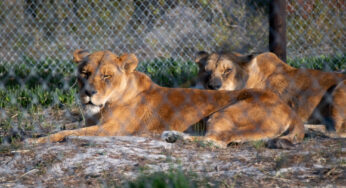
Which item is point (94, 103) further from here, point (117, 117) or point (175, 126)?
point (175, 126)

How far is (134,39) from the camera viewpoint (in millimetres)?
7145

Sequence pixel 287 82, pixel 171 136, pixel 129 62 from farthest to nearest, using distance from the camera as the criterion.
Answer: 1. pixel 287 82
2. pixel 129 62
3. pixel 171 136

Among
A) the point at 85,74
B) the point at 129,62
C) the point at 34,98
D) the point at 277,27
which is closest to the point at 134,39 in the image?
the point at 34,98

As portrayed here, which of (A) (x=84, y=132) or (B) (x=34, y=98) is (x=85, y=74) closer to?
(A) (x=84, y=132)

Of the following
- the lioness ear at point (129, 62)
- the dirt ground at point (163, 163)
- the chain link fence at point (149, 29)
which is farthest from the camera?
the chain link fence at point (149, 29)

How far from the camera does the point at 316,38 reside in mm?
5789

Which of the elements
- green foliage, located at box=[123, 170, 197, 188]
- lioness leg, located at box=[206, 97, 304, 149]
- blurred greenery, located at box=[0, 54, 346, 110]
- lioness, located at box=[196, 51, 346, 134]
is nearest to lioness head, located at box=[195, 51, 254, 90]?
lioness, located at box=[196, 51, 346, 134]

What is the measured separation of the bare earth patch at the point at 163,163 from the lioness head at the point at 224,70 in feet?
3.62

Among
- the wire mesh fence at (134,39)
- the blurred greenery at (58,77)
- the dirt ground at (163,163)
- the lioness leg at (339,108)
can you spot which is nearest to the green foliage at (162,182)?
the dirt ground at (163,163)

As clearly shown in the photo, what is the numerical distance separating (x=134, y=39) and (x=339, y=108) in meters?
3.76

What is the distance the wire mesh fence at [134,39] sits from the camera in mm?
5176

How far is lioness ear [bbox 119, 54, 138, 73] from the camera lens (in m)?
3.66

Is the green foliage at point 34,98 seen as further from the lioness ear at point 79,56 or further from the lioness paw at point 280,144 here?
the lioness paw at point 280,144

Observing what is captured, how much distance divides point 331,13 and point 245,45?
1164mm
